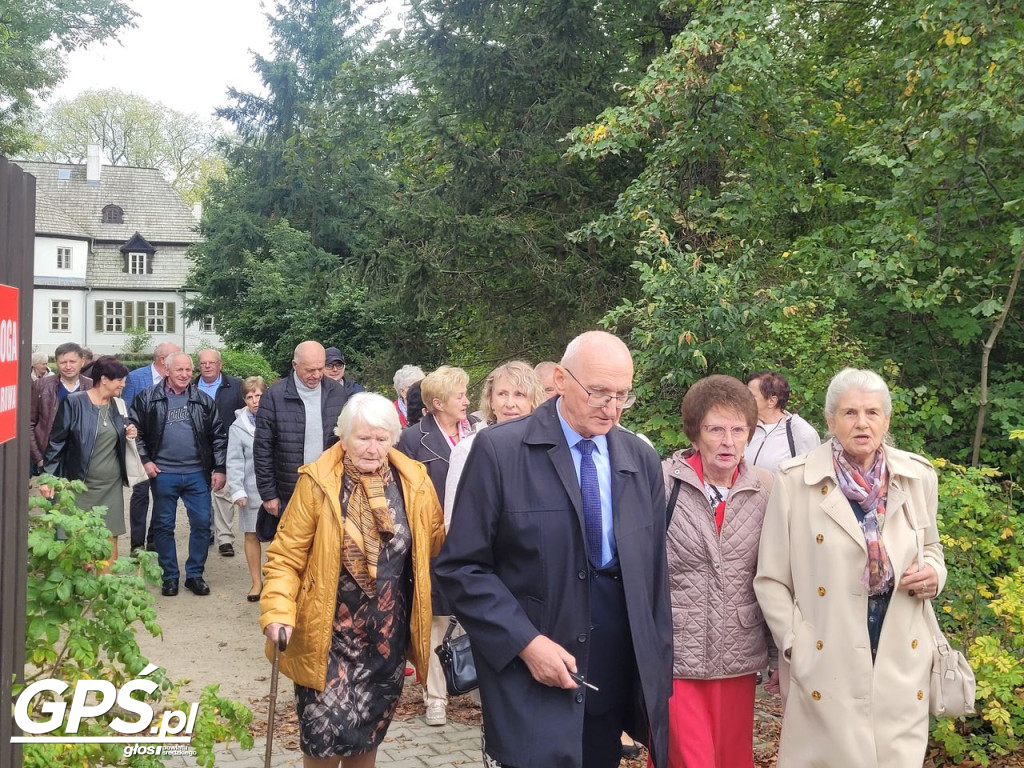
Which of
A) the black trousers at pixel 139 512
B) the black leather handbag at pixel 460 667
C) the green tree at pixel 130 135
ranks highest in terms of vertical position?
the green tree at pixel 130 135

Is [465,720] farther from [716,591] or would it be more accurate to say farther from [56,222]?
[56,222]

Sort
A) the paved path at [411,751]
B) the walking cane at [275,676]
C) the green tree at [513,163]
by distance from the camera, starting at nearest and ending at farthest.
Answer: the walking cane at [275,676] → the paved path at [411,751] → the green tree at [513,163]

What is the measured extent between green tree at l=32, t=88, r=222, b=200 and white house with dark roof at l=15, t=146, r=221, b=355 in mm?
1366

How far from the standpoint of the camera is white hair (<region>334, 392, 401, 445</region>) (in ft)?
14.1

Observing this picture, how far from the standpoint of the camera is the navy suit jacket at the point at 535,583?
11.5ft

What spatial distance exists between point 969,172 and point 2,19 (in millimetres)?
23855

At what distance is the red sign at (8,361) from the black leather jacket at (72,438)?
20.3 feet

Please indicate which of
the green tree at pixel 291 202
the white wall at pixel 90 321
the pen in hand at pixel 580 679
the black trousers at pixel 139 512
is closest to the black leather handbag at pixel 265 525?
the black trousers at pixel 139 512

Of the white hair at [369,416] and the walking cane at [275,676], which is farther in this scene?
the white hair at [369,416]

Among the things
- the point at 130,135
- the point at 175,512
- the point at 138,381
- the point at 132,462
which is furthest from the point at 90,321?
the point at 132,462

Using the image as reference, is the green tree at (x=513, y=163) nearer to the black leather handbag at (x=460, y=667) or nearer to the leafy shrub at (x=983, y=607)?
the leafy shrub at (x=983, y=607)

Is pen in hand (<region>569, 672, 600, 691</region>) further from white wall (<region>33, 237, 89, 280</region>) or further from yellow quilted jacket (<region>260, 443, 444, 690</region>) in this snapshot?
white wall (<region>33, 237, 89, 280</region>)

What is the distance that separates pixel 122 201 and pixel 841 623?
6586 cm

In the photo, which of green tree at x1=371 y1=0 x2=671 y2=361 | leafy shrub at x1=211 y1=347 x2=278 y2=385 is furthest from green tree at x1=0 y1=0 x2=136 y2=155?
green tree at x1=371 y1=0 x2=671 y2=361
